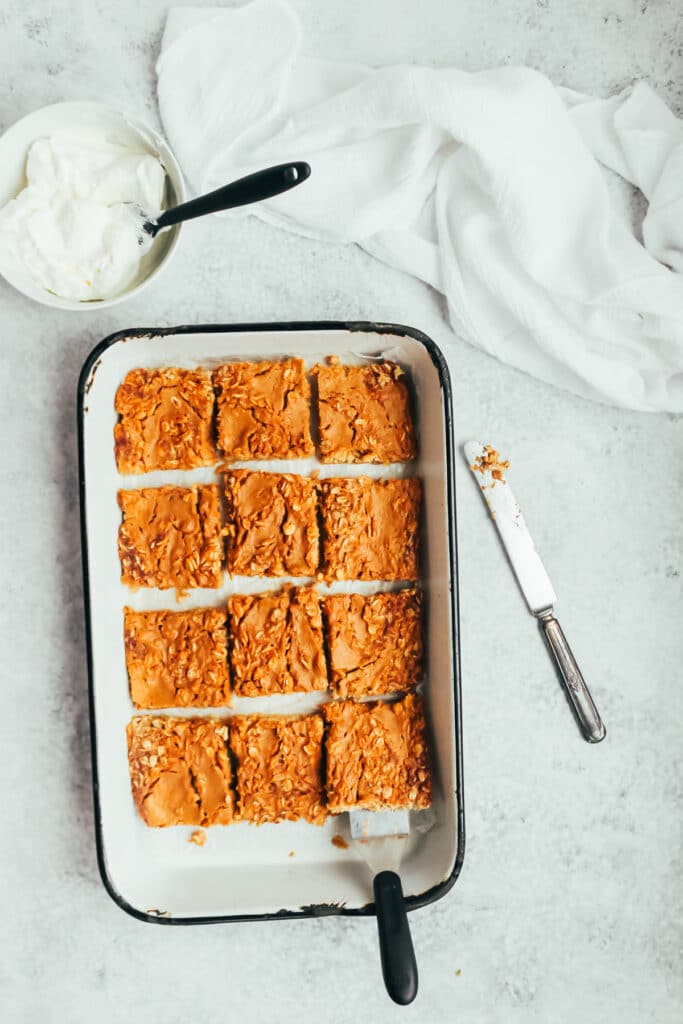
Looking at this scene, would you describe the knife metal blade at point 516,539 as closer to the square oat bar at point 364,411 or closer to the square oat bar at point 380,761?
the square oat bar at point 364,411

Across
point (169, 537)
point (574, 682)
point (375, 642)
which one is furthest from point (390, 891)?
point (169, 537)

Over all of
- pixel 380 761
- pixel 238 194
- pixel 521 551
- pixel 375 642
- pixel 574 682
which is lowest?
pixel 380 761

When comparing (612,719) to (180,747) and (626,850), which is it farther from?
(180,747)

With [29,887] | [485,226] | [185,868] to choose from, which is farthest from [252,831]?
[485,226]

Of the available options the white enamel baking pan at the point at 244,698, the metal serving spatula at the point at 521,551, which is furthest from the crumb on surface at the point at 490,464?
the white enamel baking pan at the point at 244,698

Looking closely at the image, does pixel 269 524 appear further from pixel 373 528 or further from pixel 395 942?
pixel 395 942
